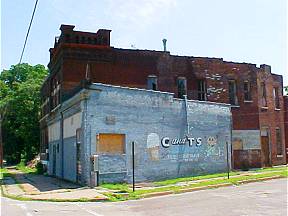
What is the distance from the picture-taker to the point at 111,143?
866 inches

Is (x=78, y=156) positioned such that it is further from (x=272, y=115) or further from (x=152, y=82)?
(x=272, y=115)

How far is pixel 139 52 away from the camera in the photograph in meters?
29.7

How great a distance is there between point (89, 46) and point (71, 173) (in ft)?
28.1

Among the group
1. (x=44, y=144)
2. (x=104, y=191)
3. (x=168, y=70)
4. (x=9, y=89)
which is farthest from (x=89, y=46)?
(x=9, y=89)

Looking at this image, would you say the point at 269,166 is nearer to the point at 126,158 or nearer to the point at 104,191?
the point at 126,158

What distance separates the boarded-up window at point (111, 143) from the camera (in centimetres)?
2164

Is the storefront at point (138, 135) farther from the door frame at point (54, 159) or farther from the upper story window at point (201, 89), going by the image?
the door frame at point (54, 159)

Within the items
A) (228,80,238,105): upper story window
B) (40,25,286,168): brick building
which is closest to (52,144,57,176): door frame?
(40,25,286,168): brick building

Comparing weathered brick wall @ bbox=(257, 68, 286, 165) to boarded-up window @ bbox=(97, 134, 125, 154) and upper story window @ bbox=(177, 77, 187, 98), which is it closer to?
upper story window @ bbox=(177, 77, 187, 98)

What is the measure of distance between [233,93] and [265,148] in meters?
4.82

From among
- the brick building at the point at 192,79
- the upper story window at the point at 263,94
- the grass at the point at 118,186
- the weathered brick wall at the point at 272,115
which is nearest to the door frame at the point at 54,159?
the brick building at the point at 192,79

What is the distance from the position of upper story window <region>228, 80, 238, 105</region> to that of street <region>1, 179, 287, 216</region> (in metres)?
14.4

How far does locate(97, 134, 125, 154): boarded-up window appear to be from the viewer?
21641mm

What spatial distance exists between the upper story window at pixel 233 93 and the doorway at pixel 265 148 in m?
3.12
